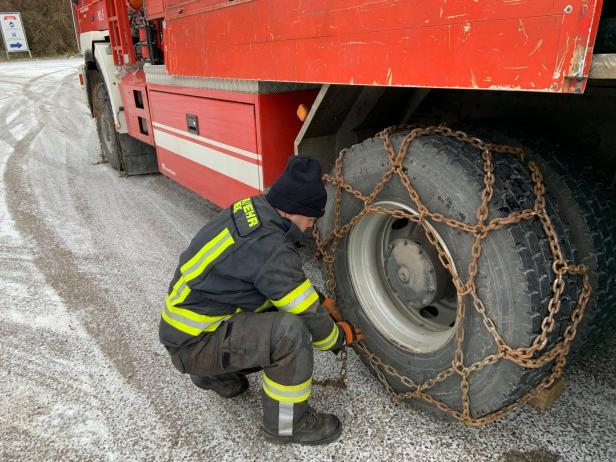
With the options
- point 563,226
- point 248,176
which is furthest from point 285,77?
point 563,226

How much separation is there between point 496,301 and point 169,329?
1.25m

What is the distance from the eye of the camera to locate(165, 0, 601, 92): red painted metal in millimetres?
1200

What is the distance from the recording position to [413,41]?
154cm

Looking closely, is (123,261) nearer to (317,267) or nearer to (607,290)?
(317,267)

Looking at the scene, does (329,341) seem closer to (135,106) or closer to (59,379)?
(59,379)

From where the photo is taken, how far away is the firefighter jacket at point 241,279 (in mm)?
1751

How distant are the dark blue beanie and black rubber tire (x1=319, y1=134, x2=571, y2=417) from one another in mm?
301

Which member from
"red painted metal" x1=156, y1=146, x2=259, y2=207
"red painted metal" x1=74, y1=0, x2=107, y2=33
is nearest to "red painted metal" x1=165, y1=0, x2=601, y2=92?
"red painted metal" x1=156, y1=146, x2=259, y2=207

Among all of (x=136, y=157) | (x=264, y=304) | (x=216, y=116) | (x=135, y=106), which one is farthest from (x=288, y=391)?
(x=136, y=157)

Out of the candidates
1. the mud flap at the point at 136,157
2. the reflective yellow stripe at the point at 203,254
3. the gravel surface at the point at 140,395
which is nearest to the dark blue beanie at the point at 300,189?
the reflective yellow stripe at the point at 203,254

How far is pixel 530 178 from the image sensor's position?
5.52 feet

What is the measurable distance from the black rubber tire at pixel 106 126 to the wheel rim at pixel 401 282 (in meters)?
4.75

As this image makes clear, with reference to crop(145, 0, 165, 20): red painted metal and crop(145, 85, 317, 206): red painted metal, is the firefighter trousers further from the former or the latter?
crop(145, 0, 165, 20): red painted metal

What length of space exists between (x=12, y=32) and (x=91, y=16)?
103ft
